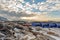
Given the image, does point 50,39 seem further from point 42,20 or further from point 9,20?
point 9,20

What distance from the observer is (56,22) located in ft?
5.02

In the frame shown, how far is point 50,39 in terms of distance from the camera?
4.93 ft

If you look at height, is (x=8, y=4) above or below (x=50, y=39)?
above

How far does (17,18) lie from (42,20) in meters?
0.29

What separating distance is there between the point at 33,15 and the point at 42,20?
12cm

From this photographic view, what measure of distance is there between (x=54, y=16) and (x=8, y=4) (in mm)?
561

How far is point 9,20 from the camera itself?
1532 mm

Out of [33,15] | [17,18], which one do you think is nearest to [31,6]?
[33,15]

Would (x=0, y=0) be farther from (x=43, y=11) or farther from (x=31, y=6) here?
(x=43, y=11)

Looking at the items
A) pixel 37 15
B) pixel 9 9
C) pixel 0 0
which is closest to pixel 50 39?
pixel 37 15

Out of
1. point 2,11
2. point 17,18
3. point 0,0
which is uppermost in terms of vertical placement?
point 0,0

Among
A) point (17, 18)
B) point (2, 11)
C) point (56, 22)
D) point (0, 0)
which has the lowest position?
point (56, 22)

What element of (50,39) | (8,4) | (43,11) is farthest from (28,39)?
(8,4)

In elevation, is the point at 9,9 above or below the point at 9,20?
above
